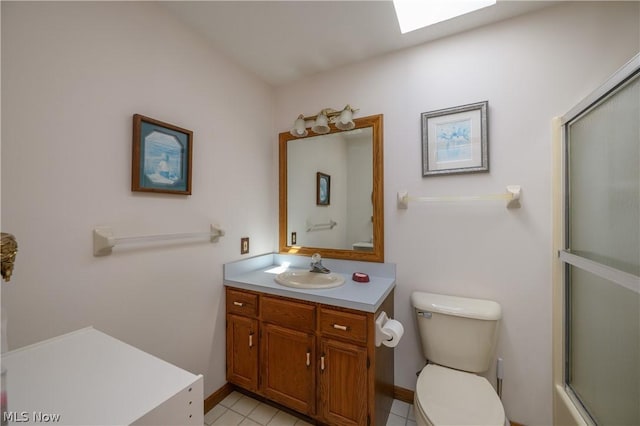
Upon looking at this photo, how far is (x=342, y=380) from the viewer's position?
1413mm

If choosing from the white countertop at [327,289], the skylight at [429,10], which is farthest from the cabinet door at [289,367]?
the skylight at [429,10]

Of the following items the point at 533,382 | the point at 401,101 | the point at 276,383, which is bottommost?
the point at 276,383

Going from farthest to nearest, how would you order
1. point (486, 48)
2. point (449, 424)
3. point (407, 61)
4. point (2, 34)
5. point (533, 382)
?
point (407, 61), point (486, 48), point (533, 382), point (449, 424), point (2, 34)

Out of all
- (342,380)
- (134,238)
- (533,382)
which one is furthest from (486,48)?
(134,238)

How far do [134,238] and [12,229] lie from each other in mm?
385

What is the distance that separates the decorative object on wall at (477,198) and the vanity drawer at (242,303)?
1.17 metres

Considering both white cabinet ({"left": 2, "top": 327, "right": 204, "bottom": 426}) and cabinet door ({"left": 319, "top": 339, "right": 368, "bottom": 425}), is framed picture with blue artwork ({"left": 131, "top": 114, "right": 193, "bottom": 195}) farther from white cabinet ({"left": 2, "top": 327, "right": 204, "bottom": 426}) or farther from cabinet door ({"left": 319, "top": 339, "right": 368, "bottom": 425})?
cabinet door ({"left": 319, "top": 339, "right": 368, "bottom": 425})

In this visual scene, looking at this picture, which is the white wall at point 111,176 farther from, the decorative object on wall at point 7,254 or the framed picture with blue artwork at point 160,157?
the decorative object on wall at point 7,254

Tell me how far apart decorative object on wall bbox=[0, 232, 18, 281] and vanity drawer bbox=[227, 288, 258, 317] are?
1200 millimetres

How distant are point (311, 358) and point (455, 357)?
2.68 feet

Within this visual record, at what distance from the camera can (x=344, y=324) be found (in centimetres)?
140

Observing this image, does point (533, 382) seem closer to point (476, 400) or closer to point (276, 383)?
point (476, 400)

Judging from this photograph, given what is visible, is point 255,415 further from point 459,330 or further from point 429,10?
point 429,10

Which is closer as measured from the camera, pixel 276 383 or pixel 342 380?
pixel 342 380
